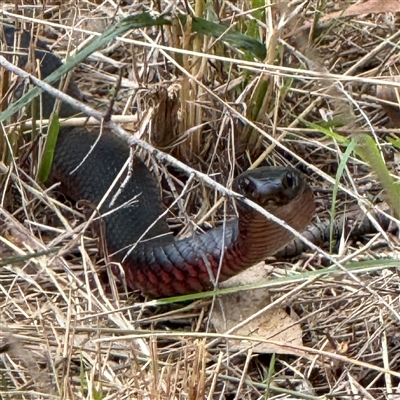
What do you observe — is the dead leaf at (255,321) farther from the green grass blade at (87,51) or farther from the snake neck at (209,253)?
the green grass blade at (87,51)

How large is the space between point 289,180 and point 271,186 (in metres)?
0.07

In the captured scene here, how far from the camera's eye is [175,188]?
3.17m

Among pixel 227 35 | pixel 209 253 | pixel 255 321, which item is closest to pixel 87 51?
pixel 227 35

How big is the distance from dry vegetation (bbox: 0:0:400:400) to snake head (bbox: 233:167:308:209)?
0.07 m

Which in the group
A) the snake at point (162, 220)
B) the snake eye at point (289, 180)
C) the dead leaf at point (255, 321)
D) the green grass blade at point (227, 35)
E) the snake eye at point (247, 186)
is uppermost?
the green grass blade at point (227, 35)

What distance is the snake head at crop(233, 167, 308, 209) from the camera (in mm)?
2527

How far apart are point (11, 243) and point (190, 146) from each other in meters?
0.73

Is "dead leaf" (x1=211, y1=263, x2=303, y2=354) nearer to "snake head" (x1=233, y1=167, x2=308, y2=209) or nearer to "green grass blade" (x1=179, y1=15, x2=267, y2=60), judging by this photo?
"snake head" (x1=233, y1=167, x2=308, y2=209)

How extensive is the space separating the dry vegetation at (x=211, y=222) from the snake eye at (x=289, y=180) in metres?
0.07

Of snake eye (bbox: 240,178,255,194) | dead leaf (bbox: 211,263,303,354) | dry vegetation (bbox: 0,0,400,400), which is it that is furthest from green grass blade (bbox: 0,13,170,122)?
dead leaf (bbox: 211,263,303,354)

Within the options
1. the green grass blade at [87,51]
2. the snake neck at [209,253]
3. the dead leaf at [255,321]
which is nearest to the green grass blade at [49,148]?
the snake neck at [209,253]

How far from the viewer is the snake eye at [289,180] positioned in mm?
2557

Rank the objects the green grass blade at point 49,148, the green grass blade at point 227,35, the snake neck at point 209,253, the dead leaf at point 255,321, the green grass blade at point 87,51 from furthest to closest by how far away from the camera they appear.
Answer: the green grass blade at point 49,148, the green grass blade at point 227,35, the snake neck at point 209,253, the dead leaf at point 255,321, the green grass blade at point 87,51

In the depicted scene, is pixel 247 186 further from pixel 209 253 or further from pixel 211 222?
pixel 211 222
